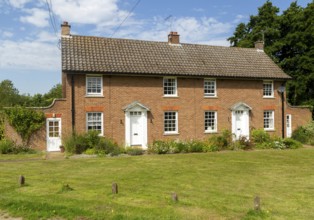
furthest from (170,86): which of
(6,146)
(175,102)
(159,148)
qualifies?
(6,146)

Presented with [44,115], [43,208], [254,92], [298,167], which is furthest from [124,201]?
[254,92]

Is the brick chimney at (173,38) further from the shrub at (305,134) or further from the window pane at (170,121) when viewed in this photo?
the shrub at (305,134)

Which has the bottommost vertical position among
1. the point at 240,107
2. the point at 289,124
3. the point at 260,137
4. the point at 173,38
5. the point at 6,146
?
the point at 6,146

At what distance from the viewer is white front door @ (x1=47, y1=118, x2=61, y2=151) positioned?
20.0m

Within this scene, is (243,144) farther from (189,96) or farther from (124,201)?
(124,201)

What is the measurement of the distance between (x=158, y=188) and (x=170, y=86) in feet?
44.5

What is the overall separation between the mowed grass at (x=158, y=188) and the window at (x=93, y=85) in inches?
227

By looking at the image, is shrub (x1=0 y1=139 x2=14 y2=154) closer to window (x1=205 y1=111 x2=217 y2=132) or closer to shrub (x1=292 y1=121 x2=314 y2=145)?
window (x1=205 y1=111 x2=217 y2=132)

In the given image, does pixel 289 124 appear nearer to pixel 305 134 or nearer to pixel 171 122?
pixel 305 134

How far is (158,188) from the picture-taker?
982 centimetres

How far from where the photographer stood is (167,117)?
2241 centimetres

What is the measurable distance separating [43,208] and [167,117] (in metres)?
15.4

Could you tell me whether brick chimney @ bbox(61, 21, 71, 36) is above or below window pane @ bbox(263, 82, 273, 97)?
above

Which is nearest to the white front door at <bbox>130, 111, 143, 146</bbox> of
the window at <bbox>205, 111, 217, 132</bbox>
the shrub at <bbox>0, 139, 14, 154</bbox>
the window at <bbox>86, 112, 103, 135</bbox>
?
the window at <bbox>86, 112, 103, 135</bbox>
